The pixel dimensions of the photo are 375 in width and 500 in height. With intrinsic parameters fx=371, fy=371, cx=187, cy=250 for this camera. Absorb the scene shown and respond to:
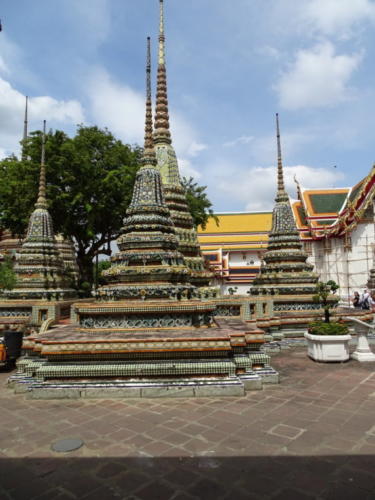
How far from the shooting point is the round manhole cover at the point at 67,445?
4.49 m

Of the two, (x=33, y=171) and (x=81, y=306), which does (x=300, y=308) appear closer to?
(x=81, y=306)

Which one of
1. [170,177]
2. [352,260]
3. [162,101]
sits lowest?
[352,260]

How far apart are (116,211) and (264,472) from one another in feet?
65.5

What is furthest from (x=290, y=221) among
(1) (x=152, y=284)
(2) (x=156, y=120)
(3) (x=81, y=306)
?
(3) (x=81, y=306)

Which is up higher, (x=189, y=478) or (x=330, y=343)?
(x=330, y=343)

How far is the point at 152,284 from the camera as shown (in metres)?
8.72

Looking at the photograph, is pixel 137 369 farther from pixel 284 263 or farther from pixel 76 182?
pixel 76 182

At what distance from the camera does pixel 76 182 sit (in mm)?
21719

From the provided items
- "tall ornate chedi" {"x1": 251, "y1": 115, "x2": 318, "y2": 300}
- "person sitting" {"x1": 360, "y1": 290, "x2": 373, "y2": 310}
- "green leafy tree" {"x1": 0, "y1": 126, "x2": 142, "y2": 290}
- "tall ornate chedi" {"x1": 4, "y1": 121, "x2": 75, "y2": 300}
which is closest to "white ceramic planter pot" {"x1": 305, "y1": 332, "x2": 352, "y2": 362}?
"tall ornate chedi" {"x1": 251, "y1": 115, "x2": 318, "y2": 300}

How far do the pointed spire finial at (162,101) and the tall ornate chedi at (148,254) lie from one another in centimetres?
443

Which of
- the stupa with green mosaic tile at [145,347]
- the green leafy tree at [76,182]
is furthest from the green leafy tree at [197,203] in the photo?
the stupa with green mosaic tile at [145,347]

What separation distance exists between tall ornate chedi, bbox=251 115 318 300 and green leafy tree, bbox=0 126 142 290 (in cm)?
935

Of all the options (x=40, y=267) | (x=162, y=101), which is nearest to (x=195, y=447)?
(x=40, y=267)

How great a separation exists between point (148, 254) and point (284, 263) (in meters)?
8.16
